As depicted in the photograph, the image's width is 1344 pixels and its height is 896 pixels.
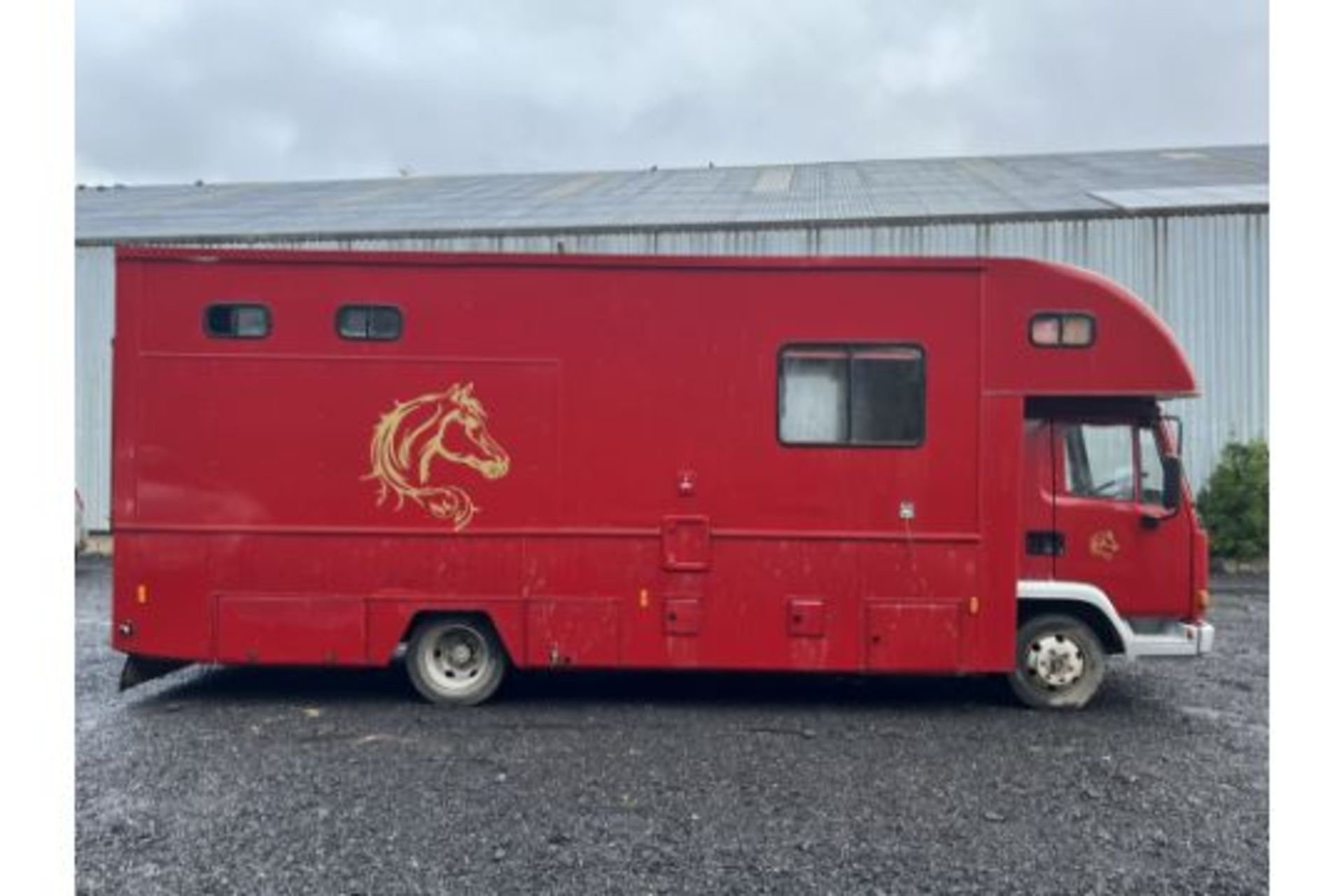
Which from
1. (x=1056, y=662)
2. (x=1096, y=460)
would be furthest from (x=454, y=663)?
(x=1096, y=460)

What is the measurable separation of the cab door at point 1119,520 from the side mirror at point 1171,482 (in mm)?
37

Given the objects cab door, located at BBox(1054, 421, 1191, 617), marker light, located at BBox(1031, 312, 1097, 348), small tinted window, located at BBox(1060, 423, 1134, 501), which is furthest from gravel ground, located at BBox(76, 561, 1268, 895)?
marker light, located at BBox(1031, 312, 1097, 348)

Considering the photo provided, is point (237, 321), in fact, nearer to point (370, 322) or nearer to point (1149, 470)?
point (370, 322)

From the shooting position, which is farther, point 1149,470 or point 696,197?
point 696,197

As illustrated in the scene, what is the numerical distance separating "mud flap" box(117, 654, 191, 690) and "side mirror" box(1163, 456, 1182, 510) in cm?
723

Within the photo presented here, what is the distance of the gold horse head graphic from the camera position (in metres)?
6.46

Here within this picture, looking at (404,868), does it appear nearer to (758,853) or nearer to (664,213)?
(758,853)

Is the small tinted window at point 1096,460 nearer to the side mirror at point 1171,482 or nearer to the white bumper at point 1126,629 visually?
the side mirror at point 1171,482

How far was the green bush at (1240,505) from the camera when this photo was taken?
12953mm

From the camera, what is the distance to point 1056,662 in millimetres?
6602

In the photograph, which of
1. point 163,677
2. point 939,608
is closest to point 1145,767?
point 939,608

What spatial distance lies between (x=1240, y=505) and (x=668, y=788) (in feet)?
37.9

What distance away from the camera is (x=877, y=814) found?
471cm

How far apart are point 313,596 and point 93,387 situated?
11257mm
